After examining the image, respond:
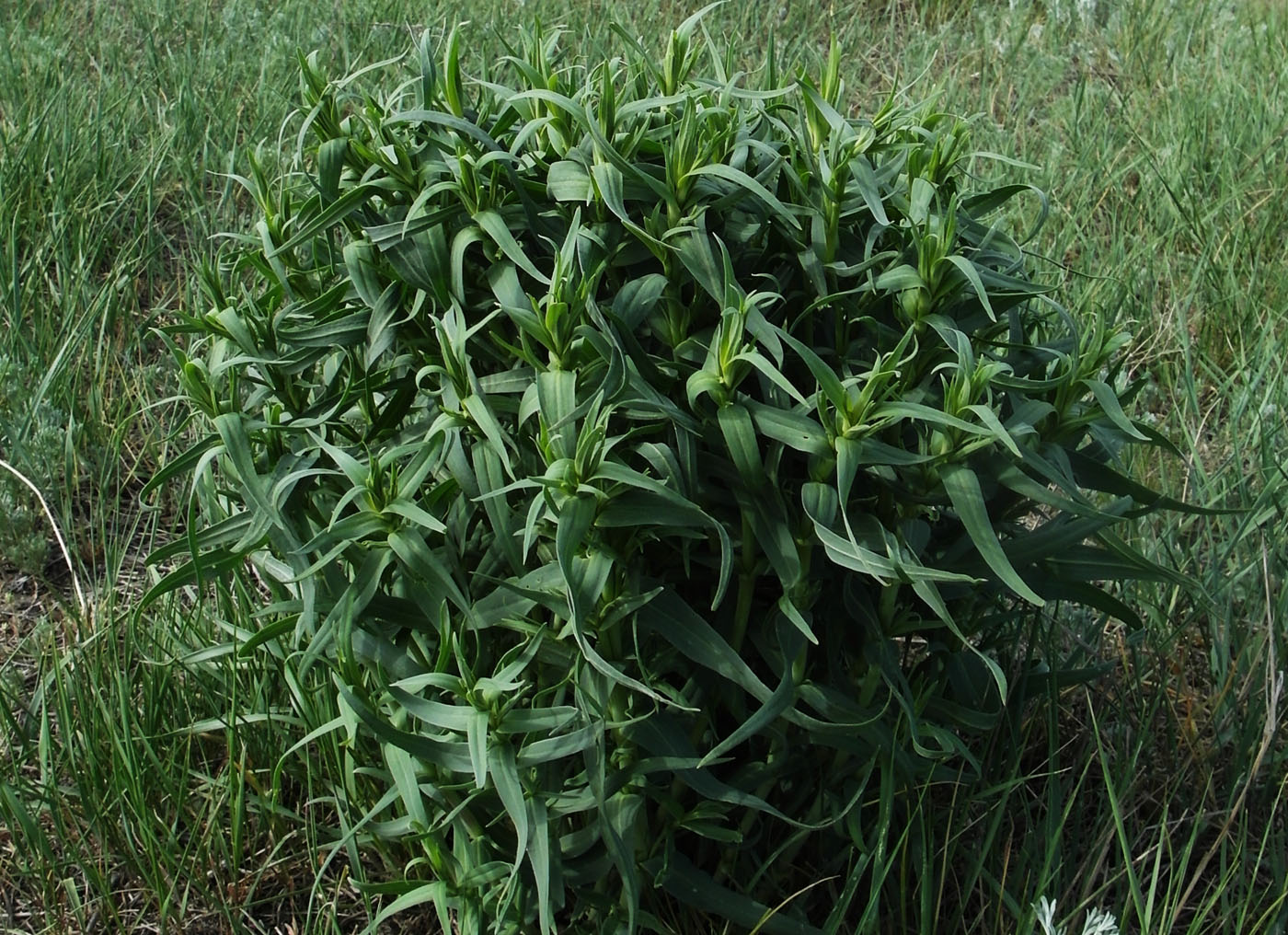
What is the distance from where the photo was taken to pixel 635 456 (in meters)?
1.61

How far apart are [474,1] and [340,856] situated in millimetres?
3340

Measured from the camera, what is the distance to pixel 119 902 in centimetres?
216

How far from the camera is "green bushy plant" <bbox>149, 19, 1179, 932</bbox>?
5.07ft

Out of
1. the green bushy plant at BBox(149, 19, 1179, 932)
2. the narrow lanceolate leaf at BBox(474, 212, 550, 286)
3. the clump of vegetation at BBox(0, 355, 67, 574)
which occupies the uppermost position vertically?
the narrow lanceolate leaf at BBox(474, 212, 550, 286)

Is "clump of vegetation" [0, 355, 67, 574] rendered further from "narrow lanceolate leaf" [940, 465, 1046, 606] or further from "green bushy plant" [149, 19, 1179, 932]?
"narrow lanceolate leaf" [940, 465, 1046, 606]

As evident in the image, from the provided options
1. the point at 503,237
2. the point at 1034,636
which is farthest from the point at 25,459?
the point at 1034,636

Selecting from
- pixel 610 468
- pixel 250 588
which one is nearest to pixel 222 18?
pixel 250 588

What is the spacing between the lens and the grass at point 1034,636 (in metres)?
2.11

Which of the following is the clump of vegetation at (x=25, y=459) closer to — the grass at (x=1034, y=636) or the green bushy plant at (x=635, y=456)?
Result: the grass at (x=1034, y=636)

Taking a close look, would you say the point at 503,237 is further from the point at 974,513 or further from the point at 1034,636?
the point at 1034,636

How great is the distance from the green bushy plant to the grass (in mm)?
248

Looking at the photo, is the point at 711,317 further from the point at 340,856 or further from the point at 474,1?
the point at 474,1

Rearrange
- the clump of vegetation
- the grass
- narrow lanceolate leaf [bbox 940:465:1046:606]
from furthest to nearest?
the clump of vegetation
the grass
narrow lanceolate leaf [bbox 940:465:1046:606]

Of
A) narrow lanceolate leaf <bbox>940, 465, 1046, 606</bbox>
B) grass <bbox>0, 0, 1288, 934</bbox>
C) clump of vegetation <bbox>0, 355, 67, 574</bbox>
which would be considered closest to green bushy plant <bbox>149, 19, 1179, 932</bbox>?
narrow lanceolate leaf <bbox>940, 465, 1046, 606</bbox>
